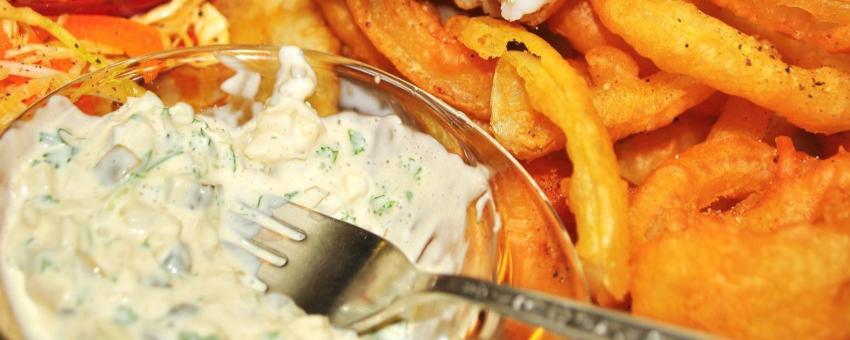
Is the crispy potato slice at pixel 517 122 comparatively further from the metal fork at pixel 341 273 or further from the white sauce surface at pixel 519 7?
the metal fork at pixel 341 273

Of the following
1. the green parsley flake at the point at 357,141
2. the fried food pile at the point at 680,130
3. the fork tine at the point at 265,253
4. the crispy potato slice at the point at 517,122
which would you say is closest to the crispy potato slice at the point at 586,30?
the fried food pile at the point at 680,130

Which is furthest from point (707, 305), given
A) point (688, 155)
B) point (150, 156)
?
point (150, 156)

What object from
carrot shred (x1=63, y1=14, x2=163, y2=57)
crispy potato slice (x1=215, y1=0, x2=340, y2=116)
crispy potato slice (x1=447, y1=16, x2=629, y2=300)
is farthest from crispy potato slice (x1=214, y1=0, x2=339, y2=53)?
crispy potato slice (x1=447, y1=16, x2=629, y2=300)

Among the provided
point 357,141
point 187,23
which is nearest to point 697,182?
point 357,141

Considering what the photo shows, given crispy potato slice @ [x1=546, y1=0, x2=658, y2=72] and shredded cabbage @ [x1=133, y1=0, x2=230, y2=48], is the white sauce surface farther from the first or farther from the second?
shredded cabbage @ [x1=133, y1=0, x2=230, y2=48]

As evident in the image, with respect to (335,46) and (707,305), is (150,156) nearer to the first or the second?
(335,46)

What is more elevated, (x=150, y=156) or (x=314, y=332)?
(x=150, y=156)
